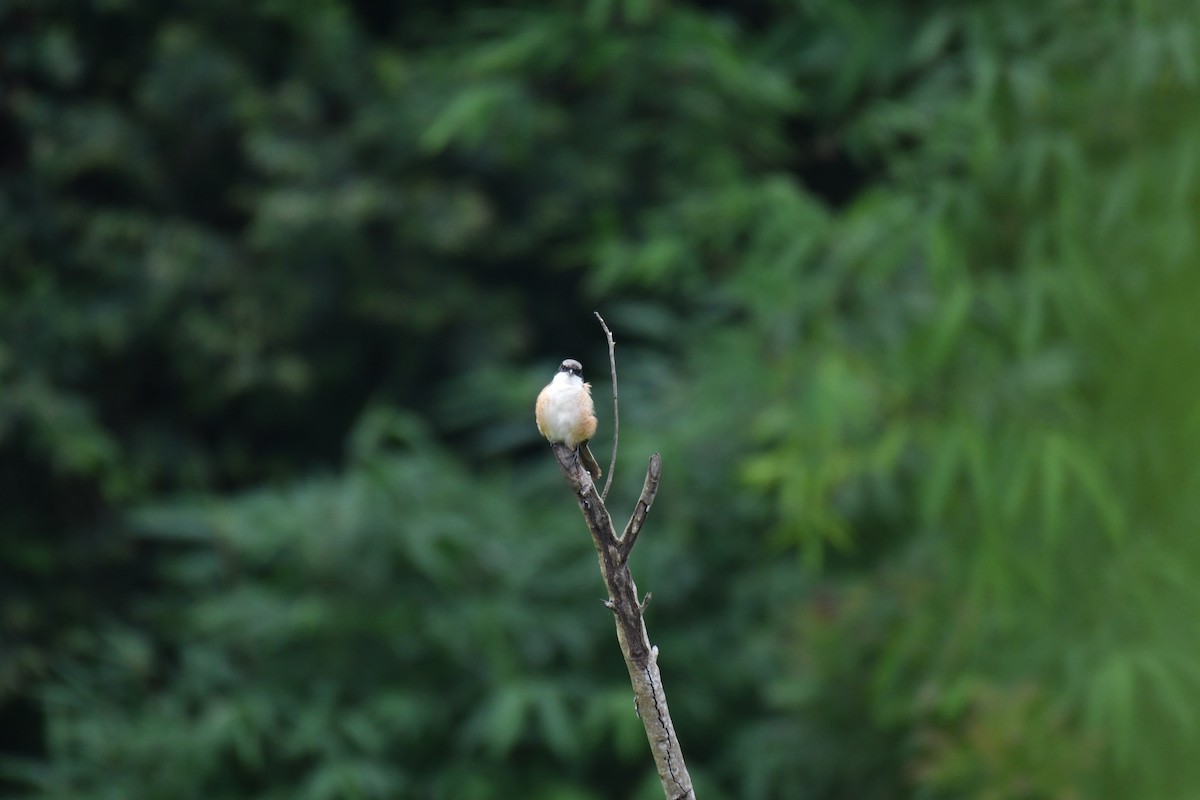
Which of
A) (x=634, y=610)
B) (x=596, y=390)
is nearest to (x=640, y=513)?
(x=634, y=610)

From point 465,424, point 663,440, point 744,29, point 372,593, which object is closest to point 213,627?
point 372,593

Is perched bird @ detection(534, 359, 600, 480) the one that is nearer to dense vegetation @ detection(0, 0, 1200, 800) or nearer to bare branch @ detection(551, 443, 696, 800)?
bare branch @ detection(551, 443, 696, 800)

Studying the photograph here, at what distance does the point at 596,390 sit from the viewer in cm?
518

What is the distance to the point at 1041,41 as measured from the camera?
3.85 metres

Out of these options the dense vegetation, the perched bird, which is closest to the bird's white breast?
the perched bird

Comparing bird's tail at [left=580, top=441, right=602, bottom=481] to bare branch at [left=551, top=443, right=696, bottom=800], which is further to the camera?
bird's tail at [left=580, top=441, right=602, bottom=481]

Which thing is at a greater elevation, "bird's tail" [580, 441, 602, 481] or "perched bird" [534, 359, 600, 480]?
"perched bird" [534, 359, 600, 480]

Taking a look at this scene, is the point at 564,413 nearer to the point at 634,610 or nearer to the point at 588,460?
the point at 588,460

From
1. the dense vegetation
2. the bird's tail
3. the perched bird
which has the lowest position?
the bird's tail

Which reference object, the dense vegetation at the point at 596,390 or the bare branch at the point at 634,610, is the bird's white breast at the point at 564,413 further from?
the dense vegetation at the point at 596,390

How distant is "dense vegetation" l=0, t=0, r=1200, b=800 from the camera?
11.4 ft

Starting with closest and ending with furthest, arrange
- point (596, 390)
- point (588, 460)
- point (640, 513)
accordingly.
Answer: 1. point (640, 513)
2. point (588, 460)
3. point (596, 390)

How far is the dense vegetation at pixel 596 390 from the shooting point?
11.4ft

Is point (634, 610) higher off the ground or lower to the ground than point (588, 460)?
lower
